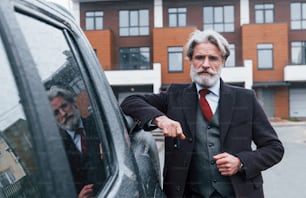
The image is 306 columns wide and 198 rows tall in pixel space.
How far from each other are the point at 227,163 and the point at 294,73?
26.2 meters

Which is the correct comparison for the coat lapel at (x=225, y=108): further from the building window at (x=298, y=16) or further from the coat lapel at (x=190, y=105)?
the building window at (x=298, y=16)

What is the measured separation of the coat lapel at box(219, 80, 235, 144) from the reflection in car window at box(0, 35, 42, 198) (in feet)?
3.91

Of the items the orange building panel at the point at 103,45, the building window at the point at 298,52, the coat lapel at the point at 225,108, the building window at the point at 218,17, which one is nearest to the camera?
the coat lapel at the point at 225,108

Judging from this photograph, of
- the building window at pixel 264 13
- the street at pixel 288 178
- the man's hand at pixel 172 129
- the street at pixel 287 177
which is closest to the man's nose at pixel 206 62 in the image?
the man's hand at pixel 172 129

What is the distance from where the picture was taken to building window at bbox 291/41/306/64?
27953 mm

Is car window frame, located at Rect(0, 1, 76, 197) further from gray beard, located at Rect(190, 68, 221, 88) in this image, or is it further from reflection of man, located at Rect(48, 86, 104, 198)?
gray beard, located at Rect(190, 68, 221, 88)

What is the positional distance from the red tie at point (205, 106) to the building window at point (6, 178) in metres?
1.23

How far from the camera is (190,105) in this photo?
1.99 metres

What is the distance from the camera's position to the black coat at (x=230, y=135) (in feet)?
6.20

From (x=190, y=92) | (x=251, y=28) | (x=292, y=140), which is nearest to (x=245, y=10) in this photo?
(x=251, y=28)

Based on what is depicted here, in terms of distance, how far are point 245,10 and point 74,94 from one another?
26521 mm

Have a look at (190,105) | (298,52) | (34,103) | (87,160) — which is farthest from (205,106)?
(298,52)

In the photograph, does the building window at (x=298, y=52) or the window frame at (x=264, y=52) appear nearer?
the window frame at (x=264, y=52)

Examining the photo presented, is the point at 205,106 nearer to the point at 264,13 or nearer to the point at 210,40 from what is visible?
the point at 210,40
